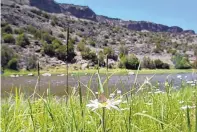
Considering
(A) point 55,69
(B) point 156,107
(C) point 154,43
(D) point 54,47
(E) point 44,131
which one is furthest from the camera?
(C) point 154,43

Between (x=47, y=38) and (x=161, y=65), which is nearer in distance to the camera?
(x=161, y=65)

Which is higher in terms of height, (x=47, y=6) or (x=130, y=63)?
(x=47, y=6)

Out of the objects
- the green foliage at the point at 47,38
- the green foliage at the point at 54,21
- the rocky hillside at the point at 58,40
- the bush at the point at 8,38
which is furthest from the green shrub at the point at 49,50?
the green foliage at the point at 54,21

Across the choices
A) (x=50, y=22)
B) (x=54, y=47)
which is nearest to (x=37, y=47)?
(x=54, y=47)

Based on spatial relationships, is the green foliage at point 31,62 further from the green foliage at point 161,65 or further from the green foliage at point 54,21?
the green foliage at point 54,21

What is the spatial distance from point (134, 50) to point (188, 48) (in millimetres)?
17826

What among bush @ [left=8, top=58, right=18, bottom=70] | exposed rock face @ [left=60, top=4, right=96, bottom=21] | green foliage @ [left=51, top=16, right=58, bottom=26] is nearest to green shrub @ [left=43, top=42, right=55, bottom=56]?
bush @ [left=8, top=58, right=18, bottom=70]

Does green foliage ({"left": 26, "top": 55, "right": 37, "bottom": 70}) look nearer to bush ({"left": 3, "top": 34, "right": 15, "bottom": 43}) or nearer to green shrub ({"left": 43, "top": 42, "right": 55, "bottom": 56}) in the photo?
green shrub ({"left": 43, "top": 42, "right": 55, "bottom": 56})

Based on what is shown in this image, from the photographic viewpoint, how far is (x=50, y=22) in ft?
246

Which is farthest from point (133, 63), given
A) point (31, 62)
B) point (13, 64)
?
point (31, 62)

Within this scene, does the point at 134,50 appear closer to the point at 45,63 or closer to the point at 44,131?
the point at 45,63

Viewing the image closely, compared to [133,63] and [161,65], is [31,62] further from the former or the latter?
[133,63]

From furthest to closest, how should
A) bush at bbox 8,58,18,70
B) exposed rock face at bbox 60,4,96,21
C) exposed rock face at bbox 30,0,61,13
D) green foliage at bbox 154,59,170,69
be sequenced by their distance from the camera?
exposed rock face at bbox 60,4,96,21
exposed rock face at bbox 30,0,61,13
green foliage at bbox 154,59,170,69
bush at bbox 8,58,18,70

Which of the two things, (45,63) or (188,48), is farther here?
(188,48)
